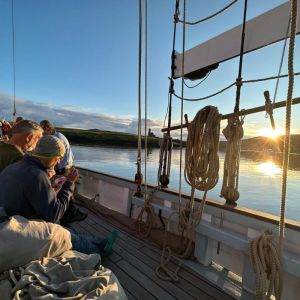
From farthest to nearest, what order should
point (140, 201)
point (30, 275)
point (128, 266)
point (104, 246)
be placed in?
point (140, 201)
point (104, 246)
point (128, 266)
point (30, 275)

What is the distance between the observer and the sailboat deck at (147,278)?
6.07 ft

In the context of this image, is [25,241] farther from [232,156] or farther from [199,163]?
[232,156]

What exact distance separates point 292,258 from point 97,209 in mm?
2633

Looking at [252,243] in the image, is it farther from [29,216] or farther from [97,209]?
[97,209]

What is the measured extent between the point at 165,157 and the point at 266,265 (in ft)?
5.37

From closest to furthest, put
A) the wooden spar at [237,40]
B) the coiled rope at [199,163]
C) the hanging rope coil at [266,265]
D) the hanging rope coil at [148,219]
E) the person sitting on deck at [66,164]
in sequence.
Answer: the hanging rope coil at [266,265]
the coiled rope at [199,163]
the wooden spar at [237,40]
the person sitting on deck at [66,164]
the hanging rope coil at [148,219]

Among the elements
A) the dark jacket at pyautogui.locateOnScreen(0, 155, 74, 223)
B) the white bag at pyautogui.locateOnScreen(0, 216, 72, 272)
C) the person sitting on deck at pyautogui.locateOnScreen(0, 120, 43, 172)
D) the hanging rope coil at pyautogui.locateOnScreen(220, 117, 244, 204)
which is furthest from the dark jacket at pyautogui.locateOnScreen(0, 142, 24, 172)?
the hanging rope coil at pyautogui.locateOnScreen(220, 117, 244, 204)

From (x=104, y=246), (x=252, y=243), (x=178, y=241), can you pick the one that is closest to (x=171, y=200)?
(x=178, y=241)

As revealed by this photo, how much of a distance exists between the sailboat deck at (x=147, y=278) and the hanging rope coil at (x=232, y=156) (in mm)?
721

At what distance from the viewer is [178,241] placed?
8.27 feet

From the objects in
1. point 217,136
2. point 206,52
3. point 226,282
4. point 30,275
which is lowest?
point 226,282

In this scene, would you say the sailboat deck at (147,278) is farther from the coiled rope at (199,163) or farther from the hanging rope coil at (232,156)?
the hanging rope coil at (232,156)

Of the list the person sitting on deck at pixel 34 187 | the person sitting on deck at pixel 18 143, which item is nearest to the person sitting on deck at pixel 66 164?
the person sitting on deck at pixel 18 143

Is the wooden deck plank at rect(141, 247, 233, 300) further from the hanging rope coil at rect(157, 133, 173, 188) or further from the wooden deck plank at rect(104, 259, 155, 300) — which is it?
the hanging rope coil at rect(157, 133, 173, 188)
